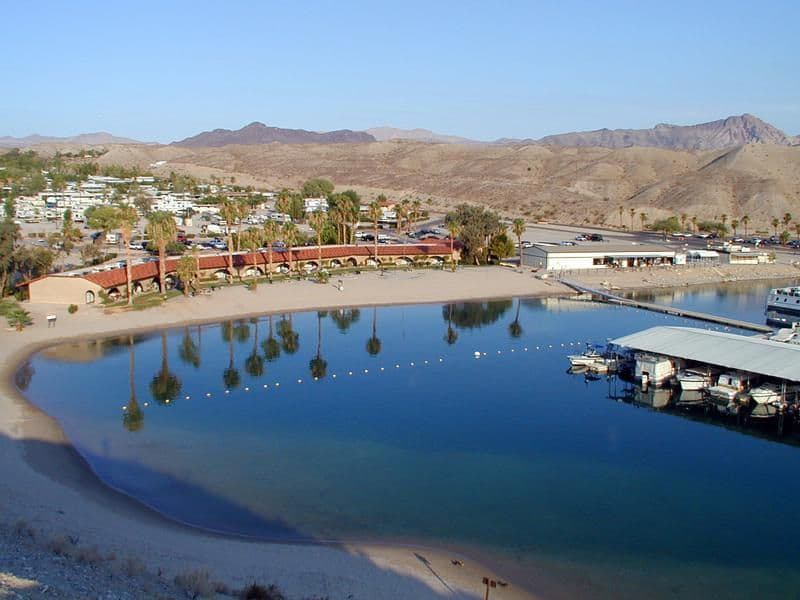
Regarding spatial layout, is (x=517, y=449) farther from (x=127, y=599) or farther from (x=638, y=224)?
(x=638, y=224)

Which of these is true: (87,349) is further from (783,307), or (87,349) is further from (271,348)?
(783,307)

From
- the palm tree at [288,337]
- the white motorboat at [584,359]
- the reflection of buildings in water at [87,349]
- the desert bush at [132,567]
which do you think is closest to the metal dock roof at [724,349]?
the white motorboat at [584,359]

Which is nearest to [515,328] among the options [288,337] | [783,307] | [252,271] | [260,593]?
[288,337]

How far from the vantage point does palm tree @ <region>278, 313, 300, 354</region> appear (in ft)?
175

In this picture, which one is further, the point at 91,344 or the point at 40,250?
the point at 40,250

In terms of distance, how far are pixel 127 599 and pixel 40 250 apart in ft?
187

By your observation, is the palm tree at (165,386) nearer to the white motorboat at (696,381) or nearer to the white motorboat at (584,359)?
the white motorboat at (584,359)

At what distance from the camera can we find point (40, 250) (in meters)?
68.1

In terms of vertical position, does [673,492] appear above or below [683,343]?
below

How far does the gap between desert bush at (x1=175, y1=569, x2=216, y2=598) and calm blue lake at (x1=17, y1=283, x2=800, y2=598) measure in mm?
5440

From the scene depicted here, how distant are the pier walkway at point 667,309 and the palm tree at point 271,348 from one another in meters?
31.5

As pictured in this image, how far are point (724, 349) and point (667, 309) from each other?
78.4 feet

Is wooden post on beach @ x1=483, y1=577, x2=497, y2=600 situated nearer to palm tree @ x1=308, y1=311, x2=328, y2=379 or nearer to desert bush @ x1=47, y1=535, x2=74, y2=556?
desert bush @ x1=47, y1=535, x2=74, y2=556

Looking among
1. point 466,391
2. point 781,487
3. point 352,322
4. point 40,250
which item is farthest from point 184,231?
point 781,487
